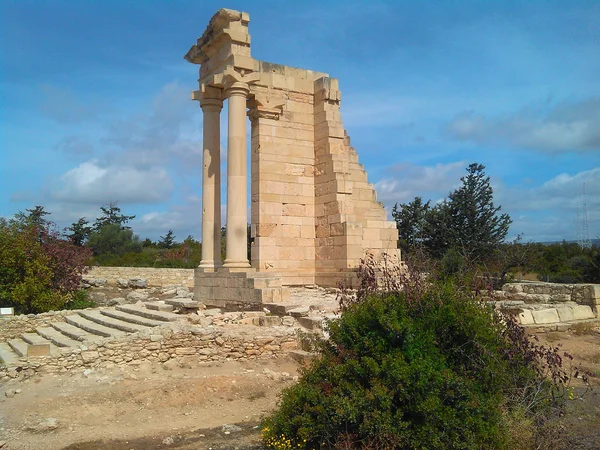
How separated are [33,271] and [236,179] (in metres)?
8.81

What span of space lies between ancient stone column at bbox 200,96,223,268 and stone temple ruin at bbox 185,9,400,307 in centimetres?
3

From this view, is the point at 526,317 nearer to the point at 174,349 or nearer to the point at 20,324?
the point at 174,349

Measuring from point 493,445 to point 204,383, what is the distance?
504 centimetres

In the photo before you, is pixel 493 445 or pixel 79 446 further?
pixel 79 446

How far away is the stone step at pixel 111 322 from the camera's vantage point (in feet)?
37.9

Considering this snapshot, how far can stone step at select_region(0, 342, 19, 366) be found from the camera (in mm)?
10096

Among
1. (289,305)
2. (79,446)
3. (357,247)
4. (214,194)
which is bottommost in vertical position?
(79,446)

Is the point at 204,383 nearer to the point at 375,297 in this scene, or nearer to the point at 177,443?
the point at 177,443

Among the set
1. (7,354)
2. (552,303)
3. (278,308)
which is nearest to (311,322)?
(278,308)

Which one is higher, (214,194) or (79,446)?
(214,194)

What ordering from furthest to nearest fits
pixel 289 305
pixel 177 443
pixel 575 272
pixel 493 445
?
pixel 575 272
pixel 289 305
pixel 177 443
pixel 493 445

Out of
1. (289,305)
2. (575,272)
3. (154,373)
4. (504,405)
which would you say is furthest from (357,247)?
(575,272)

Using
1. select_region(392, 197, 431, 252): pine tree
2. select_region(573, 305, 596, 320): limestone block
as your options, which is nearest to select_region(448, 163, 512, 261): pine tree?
select_region(392, 197, 431, 252): pine tree

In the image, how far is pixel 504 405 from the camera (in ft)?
17.2
